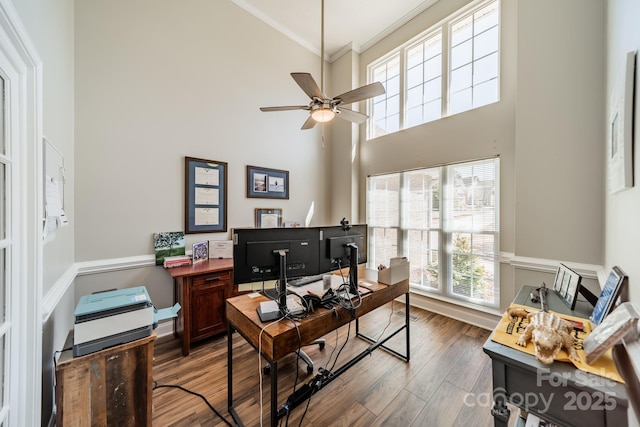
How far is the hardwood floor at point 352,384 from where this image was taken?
1.53m

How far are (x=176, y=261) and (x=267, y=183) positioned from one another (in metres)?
1.59

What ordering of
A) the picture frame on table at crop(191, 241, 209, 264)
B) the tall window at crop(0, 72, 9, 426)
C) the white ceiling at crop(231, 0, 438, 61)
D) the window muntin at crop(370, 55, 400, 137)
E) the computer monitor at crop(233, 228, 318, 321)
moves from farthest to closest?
the window muntin at crop(370, 55, 400, 137), the white ceiling at crop(231, 0, 438, 61), the picture frame on table at crop(191, 241, 209, 264), the computer monitor at crop(233, 228, 318, 321), the tall window at crop(0, 72, 9, 426)

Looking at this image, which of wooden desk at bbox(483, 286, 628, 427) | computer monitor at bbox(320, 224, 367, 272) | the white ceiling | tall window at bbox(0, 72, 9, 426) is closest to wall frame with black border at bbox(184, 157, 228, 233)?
tall window at bbox(0, 72, 9, 426)

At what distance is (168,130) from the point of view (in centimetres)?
257

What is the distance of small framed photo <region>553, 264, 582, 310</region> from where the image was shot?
1406mm

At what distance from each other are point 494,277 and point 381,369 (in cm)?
179

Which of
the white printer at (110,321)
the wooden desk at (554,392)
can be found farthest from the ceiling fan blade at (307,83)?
the wooden desk at (554,392)

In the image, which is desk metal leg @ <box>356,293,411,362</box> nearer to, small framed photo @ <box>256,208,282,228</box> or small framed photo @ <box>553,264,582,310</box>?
small framed photo @ <box>553,264,582,310</box>

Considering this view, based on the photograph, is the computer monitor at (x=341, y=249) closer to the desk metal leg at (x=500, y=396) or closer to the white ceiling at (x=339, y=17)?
the desk metal leg at (x=500, y=396)

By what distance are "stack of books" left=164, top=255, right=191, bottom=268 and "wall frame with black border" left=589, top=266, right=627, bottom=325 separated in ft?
10.6

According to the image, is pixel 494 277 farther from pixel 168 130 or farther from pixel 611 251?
pixel 168 130

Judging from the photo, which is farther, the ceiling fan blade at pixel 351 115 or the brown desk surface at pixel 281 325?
the ceiling fan blade at pixel 351 115

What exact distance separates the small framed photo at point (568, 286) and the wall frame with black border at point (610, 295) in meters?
0.21

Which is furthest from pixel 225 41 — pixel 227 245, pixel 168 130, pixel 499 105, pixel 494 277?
pixel 494 277
